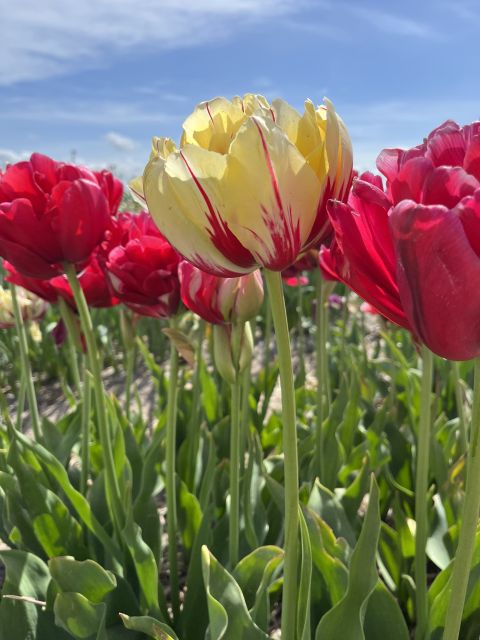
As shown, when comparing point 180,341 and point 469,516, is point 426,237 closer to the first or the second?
point 469,516

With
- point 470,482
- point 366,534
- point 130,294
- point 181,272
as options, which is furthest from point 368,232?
point 130,294

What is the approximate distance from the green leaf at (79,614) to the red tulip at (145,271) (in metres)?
0.49

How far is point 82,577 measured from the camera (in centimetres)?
107

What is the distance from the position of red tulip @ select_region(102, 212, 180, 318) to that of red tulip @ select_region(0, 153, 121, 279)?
62mm

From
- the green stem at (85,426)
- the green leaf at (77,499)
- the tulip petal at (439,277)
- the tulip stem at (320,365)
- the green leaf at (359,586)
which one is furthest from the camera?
the tulip stem at (320,365)

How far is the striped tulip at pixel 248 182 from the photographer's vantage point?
21.9 inches

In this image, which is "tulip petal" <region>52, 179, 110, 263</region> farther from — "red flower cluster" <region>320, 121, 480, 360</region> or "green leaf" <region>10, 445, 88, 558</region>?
"red flower cluster" <region>320, 121, 480, 360</region>

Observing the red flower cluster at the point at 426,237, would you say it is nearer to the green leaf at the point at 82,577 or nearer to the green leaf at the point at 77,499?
the green leaf at the point at 82,577

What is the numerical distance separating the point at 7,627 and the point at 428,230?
1.01 metres

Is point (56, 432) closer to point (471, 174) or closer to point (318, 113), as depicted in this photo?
point (318, 113)

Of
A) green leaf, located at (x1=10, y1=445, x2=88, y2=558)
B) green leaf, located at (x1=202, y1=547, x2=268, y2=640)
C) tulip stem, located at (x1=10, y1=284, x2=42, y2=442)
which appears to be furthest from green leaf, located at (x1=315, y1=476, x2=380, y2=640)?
tulip stem, located at (x1=10, y1=284, x2=42, y2=442)

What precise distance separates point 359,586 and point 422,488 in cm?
26

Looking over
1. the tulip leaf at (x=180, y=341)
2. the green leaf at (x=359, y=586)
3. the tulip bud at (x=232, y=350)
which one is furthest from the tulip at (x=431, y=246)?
the tulip leaf at (x=180, y=341)

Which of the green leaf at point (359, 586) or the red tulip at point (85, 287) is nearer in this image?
the green leaf at point (359, 586)
